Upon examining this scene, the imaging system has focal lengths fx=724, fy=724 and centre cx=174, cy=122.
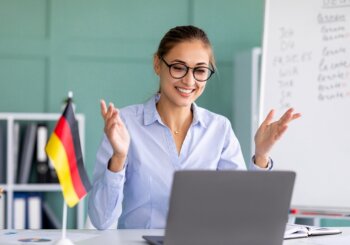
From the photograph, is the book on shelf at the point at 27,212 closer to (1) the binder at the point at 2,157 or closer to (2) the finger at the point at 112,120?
(1) the binder at the point at 2,157

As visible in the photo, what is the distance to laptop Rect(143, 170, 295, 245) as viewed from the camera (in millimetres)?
1554

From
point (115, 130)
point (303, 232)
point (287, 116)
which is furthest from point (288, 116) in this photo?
point (115, 130)

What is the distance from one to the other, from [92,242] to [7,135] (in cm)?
250

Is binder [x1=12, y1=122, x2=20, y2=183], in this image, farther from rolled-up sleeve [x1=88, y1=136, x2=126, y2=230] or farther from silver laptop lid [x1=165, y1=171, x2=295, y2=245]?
silver laptop lid [x1=165, y1=171, x2=295, y2=245]

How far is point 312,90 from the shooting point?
10.1 feet

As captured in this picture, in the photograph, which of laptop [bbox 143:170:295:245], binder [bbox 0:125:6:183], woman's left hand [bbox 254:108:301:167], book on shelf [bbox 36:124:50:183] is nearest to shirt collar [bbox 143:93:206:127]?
woman's left hand [bbox 254:108:301:167]

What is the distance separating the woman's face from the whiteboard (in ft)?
2.41

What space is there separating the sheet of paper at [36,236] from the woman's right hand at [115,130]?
0.83 ft

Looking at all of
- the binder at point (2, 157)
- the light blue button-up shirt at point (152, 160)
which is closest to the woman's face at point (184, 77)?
the light blue button-up shirt at point (152, 160)

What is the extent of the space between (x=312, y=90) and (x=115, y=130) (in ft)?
4.28

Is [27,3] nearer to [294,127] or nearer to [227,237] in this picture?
[294,127]

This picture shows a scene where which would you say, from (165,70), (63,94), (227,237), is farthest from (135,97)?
(227,237)

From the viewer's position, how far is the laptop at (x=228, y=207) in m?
1.55

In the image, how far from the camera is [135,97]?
187 inches
